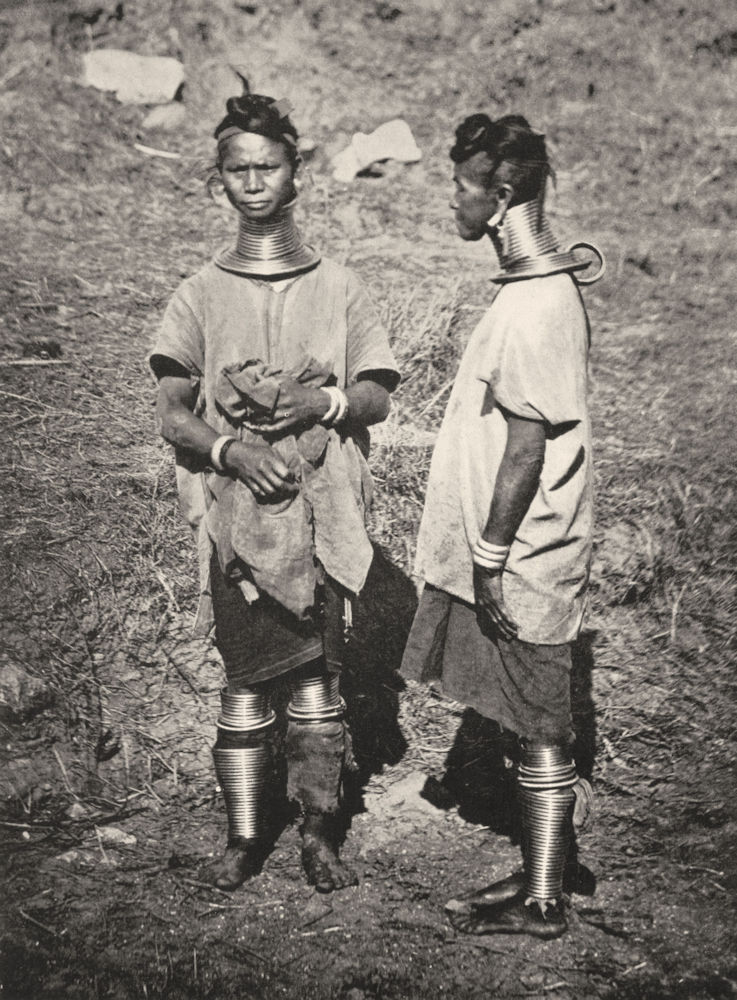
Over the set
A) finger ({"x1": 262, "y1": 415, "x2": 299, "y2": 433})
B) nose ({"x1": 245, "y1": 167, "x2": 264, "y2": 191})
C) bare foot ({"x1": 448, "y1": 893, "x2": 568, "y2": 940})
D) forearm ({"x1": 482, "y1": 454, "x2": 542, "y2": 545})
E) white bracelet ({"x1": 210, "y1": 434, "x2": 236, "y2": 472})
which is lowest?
bare foot ({"x1": 448, "y1": 893, "x2": 568, "y2": 940})

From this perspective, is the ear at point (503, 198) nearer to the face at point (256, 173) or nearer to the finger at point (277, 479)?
the face at point (256, 173)

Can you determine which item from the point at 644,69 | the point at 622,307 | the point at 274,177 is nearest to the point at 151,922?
the point at 274,177

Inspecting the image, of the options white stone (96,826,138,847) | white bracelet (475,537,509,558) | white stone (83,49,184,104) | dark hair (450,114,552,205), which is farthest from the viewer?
white stone (83,49,184,104)

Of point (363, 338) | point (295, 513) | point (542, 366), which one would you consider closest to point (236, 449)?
point (295, 513)

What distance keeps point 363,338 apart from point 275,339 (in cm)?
24

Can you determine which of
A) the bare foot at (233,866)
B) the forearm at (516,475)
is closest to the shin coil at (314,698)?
the bare foot at (233,866)

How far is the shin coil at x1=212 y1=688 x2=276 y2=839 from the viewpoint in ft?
9.41

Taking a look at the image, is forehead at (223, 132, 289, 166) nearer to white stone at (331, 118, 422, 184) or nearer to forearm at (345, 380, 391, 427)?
forearm at (345, 380, 391, 427)

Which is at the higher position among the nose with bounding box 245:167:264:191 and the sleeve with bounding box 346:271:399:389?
the nose with bounding box 245:167:264:191

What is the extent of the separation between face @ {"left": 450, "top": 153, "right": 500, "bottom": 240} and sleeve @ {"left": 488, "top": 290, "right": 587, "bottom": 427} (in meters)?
0.25

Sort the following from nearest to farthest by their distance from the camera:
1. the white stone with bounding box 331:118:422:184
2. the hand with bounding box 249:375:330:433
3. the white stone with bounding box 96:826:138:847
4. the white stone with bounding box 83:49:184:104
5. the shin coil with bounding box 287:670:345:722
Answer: the hand with bounding box 249:375:330:433
the shin coil with bounding box 287:670:345:722
the white stone with bounding box 96:826:138:847
the white stone with bounding box 83:49:184:104
the white stone with bounding box 331:118:422:184

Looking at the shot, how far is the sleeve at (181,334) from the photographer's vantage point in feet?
8.57

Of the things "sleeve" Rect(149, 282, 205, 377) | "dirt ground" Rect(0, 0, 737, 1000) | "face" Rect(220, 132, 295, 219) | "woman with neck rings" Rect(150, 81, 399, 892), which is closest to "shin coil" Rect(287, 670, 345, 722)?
"woman with neck rings" Rect(150, 81, 399, 892)

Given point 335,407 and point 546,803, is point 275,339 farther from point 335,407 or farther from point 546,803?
point 546,803
